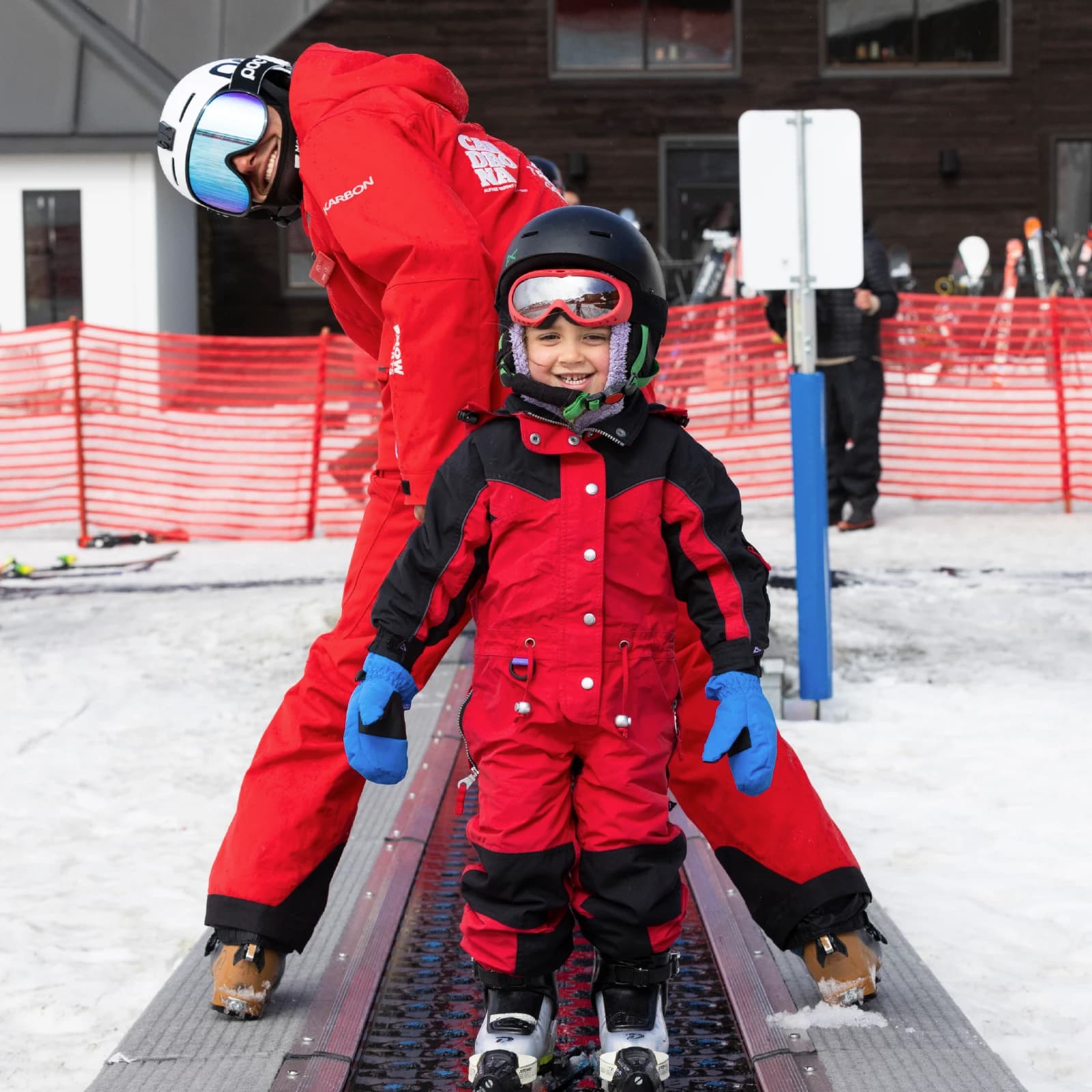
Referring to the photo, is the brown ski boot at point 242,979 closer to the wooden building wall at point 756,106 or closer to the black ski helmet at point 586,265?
the black ski helmet at point 586,265

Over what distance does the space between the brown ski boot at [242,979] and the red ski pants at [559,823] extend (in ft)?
1.87

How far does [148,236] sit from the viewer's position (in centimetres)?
1800

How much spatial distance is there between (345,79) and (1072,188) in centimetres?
2054

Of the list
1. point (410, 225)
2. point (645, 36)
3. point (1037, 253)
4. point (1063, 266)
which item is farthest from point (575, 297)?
point (645, 36)

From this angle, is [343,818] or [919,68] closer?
[343,818]

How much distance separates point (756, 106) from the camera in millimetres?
21062

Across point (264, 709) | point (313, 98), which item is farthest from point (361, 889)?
point (264, 709)

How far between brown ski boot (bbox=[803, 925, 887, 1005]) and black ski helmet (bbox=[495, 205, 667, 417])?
3.90 ft

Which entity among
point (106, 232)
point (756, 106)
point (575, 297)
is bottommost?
point (575, 297)

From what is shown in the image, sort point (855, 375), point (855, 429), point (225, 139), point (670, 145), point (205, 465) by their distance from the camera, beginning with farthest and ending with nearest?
point (670, 145), point (205, 465), point (855, 375), point (855, 429), point (225, 139)

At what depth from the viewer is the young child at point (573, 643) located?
2803mm

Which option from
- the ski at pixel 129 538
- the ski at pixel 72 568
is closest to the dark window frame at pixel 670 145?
the ski at pixel 129 538

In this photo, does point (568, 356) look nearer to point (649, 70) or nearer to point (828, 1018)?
point (828, 1018)

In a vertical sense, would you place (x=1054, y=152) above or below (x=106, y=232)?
above
